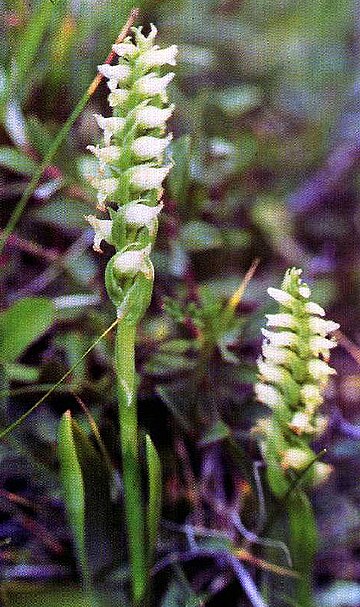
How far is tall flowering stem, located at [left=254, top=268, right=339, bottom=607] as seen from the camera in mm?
638

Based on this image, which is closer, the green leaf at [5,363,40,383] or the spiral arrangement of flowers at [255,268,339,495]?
the spiral arrangement of flowers at [255,268,339,495]

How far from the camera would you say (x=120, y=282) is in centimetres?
63

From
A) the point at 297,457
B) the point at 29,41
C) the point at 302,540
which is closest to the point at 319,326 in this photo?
the point at 297,457

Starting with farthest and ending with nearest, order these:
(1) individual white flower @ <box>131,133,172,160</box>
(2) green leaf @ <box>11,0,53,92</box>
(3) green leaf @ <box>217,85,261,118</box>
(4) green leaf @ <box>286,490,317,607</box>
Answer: (3) green leaf @ <box>217,85,261,118</box> → (2) green leaf @ <box>11,0,53,92</box> → (4) green leaf @ <box>286,490,317,607</box> → (1) individual white flower @ <box>131,133,172,160</box>

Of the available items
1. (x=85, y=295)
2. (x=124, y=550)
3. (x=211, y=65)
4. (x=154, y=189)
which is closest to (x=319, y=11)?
(x=211, y=65)

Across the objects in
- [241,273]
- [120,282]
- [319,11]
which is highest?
[319,11]

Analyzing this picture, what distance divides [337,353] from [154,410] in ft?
0.84

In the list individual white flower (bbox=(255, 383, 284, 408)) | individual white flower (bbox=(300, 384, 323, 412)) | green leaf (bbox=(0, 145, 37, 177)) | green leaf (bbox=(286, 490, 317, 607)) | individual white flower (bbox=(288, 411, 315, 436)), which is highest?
green leaf (bbox=(0, 145, 37, 177))

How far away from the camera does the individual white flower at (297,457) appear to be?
0.67 metres

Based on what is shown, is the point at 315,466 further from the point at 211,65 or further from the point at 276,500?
the point at 211,65

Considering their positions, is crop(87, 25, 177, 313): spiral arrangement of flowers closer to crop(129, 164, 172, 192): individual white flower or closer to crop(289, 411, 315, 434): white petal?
crop(129, 164, 172, 192): individual white flower

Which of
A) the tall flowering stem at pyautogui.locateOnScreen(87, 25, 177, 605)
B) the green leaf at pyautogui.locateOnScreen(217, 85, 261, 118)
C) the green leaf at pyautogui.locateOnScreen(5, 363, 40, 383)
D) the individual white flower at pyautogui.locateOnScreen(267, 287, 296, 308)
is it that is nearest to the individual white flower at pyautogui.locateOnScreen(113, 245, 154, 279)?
the tall flowering stem at pyautogui.locateOnScreen(87, 25, 177, 605)

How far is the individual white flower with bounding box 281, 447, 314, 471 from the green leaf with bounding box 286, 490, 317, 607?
0.04 meters

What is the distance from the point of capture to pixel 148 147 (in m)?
0.58
